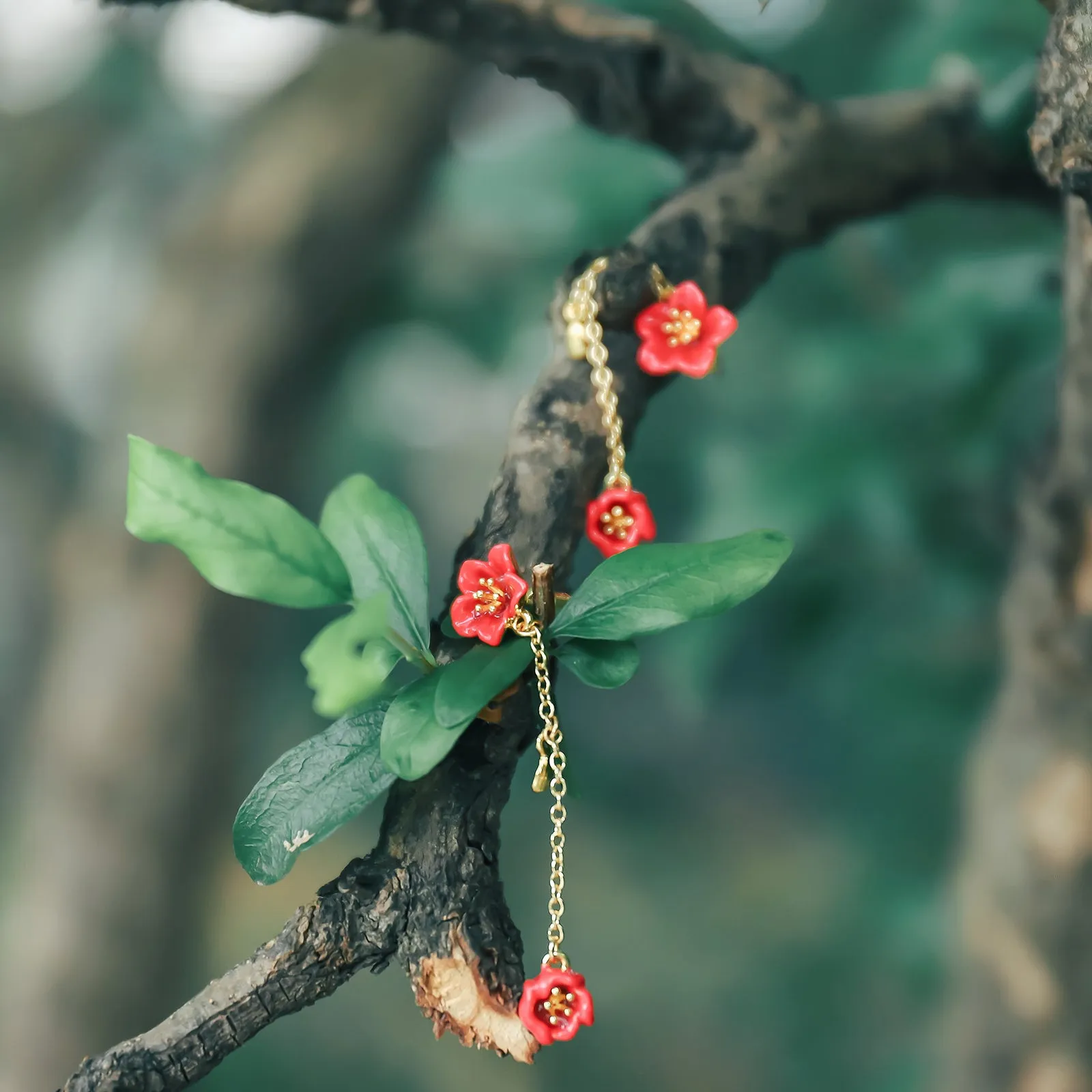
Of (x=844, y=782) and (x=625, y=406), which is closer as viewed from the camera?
(x=625, y=406)

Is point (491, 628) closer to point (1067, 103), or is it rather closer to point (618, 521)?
point (618, 521)

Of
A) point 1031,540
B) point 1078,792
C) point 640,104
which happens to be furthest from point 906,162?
point 1078,792

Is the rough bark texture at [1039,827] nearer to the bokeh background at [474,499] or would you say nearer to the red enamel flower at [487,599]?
the bokeh background at [474,499]

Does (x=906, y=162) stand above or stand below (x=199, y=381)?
above

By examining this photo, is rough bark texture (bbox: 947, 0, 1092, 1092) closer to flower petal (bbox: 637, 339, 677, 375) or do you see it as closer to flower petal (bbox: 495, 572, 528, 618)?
flower petal (bbox: 637, 339, 677, 375)

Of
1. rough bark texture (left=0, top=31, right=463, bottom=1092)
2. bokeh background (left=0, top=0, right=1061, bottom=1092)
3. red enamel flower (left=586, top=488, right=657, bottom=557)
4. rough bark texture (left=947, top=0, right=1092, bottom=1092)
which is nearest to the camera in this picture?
red enamel flower (left=586, top=488, right=657, bottom=557)

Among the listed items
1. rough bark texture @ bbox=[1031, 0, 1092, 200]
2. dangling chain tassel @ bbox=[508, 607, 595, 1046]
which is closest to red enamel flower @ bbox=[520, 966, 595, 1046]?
dangling chain tassel @ bbox=[508, 607, 595, 1046]

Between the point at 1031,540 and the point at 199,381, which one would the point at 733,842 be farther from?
the point at 199,381
